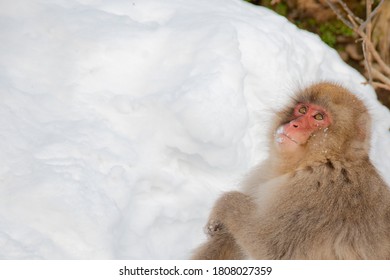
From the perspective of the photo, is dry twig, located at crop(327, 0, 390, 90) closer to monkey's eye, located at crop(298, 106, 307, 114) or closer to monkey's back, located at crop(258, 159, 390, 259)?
monkey's eye, located at crop(298, 106, 307, 114)

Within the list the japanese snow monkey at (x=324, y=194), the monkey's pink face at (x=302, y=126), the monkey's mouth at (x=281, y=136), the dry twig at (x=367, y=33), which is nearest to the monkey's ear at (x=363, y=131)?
the japanese snow monkey at (x=324, y=194)

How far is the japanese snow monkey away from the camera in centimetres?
325

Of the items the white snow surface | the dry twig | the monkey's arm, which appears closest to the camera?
the monkey's arm

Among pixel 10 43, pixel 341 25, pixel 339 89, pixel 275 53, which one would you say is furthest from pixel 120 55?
→ pixel 341 25

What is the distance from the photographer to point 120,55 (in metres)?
4.30

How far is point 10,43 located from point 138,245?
1.38 meters

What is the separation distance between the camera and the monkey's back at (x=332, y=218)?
10.6 feet

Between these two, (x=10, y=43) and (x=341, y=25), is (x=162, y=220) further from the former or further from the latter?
(x=341, y=25)

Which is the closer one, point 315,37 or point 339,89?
point 339,89

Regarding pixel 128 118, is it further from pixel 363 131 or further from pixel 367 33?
pixel 367 33

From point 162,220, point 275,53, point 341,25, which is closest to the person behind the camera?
point 162,220

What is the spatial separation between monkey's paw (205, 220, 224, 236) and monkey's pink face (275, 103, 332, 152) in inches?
20.1

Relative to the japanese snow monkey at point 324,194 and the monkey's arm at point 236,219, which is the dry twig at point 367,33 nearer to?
the japanese snow monkey at point 324,194

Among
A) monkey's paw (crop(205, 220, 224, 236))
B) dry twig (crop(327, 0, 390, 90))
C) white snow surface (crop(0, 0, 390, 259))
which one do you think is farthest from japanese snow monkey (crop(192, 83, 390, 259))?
dry twig (crop(327, 0, 390, 90))
